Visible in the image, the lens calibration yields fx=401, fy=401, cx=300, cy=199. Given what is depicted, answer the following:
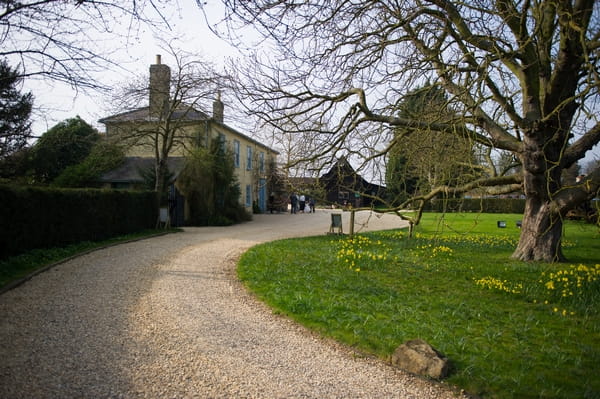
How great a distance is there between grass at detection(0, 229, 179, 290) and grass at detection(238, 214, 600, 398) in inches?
177

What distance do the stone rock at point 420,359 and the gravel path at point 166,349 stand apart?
13cm

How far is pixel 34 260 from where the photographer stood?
31.1 feet

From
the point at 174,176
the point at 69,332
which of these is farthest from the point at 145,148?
the point at 69,332

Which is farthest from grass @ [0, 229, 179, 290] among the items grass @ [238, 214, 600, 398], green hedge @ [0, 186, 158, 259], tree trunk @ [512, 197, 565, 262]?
tree trunk @ [512, 197, 565, 262]

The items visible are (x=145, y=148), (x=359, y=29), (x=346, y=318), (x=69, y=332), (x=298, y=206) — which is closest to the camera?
(x=69, y=332)

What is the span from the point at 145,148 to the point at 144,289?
57.5ft

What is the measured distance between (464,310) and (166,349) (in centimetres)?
429

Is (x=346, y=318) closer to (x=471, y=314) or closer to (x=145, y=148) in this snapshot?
(x=471, y=314)

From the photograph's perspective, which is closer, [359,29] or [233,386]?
[233,386]

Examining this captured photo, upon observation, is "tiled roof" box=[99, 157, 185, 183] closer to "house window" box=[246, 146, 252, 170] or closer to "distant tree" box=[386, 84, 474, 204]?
"house window" box=[246, 146, 252, 170]

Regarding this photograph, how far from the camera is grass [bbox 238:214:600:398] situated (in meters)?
4.14

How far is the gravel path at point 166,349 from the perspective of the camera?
3.80 meters

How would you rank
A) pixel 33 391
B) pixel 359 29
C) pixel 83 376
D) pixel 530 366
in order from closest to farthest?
pixel 33 391 < pixel 83 376 < pixel 530 366 < pixel 359 29

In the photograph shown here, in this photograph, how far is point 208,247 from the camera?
1311 centimetres
